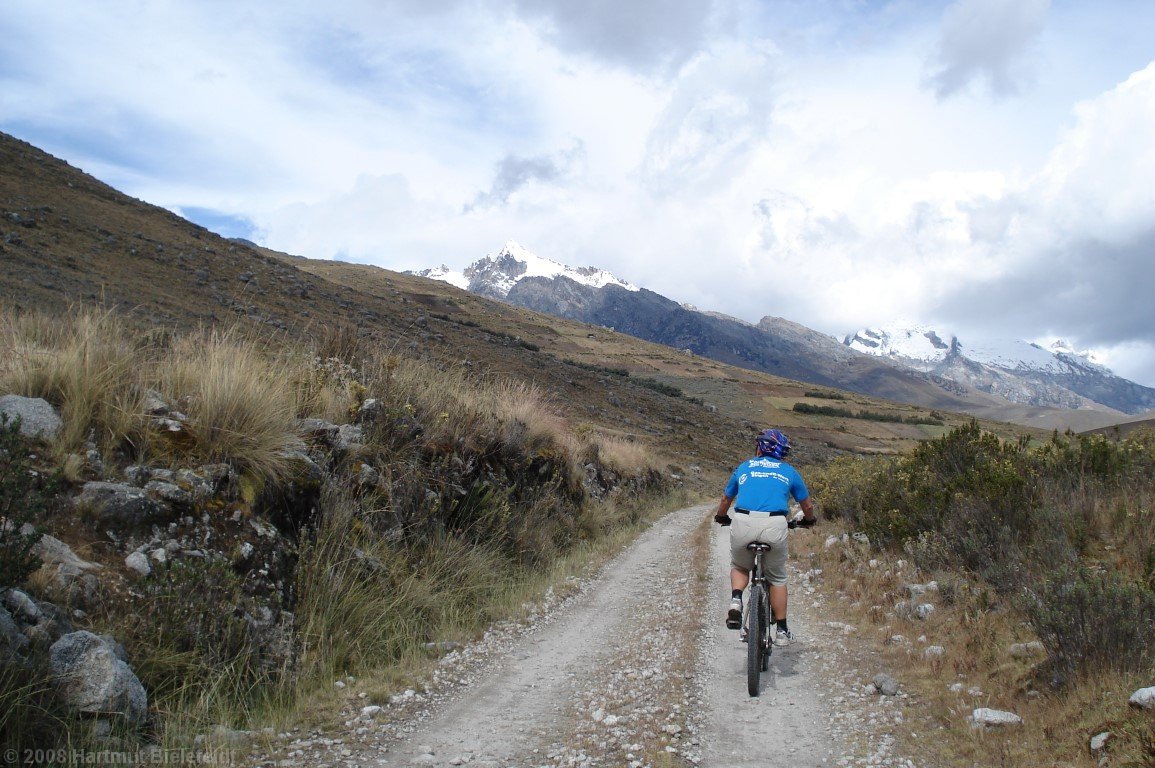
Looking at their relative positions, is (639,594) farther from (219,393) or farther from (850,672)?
(219,393)

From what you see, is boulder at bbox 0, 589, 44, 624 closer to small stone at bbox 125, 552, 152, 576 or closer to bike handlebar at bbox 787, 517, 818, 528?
small stone at bbox 125, 552, 152, 576

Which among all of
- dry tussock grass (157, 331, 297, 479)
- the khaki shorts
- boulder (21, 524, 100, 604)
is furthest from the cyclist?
boulder (21, 524, 100, 604)

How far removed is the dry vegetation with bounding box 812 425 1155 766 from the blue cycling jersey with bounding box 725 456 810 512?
5.84ft

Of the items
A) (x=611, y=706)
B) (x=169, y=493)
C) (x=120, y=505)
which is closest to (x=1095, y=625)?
(x=611, y=706)

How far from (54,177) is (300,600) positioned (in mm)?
45253

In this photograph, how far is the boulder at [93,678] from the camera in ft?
12.9

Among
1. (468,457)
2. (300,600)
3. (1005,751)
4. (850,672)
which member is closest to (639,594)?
(468,457)

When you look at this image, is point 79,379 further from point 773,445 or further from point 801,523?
point 801,523

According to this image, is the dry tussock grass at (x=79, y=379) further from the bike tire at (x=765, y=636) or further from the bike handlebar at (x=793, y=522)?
the bike tire at (x=765, y=636)

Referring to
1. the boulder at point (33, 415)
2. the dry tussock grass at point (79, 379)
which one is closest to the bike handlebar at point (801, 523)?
the dry tussock grass at point (79, 379)

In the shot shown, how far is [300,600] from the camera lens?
6.04 m

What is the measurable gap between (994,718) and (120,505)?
21.4ft

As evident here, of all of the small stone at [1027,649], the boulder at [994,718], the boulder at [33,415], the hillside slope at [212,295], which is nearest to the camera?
the boulder at [994,718]

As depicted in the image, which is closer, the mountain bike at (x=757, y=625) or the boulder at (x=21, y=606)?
the boulder at (x=21, y=606)
